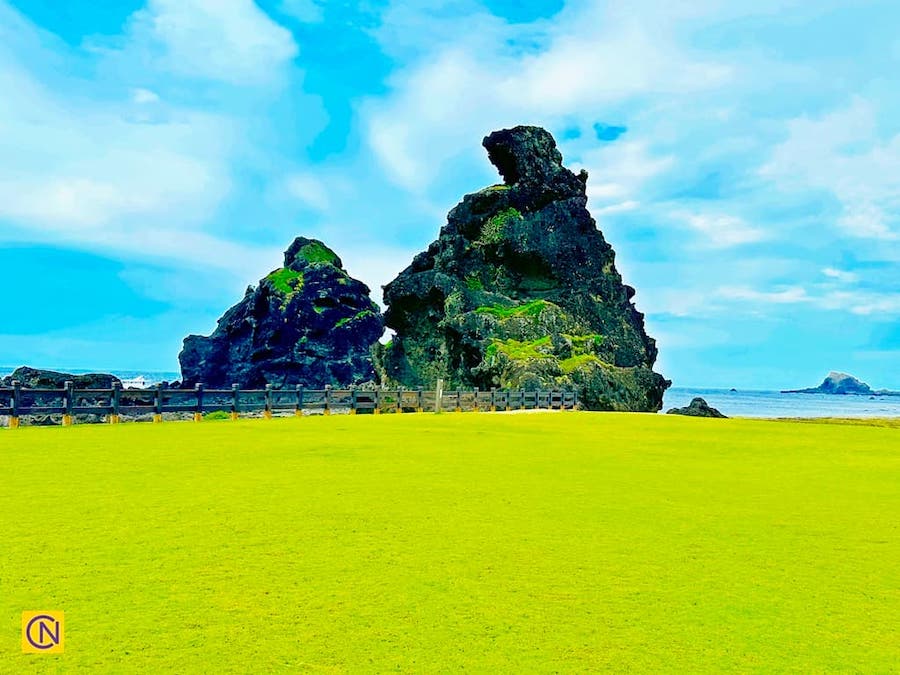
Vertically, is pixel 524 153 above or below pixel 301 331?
above

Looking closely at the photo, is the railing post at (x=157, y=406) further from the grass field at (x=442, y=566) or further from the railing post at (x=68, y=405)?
the grass field at (x=442, y=566)

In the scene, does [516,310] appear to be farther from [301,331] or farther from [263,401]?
[301,331]

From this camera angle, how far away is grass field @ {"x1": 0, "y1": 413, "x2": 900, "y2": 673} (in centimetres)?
539

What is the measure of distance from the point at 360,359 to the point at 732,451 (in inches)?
4118

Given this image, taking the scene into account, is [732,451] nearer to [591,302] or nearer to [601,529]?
[601,529]

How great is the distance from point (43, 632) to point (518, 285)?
7595 centimetres

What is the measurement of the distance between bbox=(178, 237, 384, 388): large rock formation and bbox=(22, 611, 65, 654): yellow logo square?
108093 mm

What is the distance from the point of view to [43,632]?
18.1ft

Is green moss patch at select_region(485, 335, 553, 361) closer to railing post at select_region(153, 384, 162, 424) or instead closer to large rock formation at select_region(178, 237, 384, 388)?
railing post at select_region(153, 384, 162, 424)

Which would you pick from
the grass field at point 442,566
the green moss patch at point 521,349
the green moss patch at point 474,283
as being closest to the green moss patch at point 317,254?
the green moss patch at point 474,283

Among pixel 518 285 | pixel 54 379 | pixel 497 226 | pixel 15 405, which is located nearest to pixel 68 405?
pixel 15 405

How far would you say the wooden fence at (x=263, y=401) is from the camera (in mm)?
24547

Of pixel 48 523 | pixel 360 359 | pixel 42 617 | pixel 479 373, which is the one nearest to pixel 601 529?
pixel 42 617

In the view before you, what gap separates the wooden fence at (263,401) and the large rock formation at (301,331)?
68371 mm
